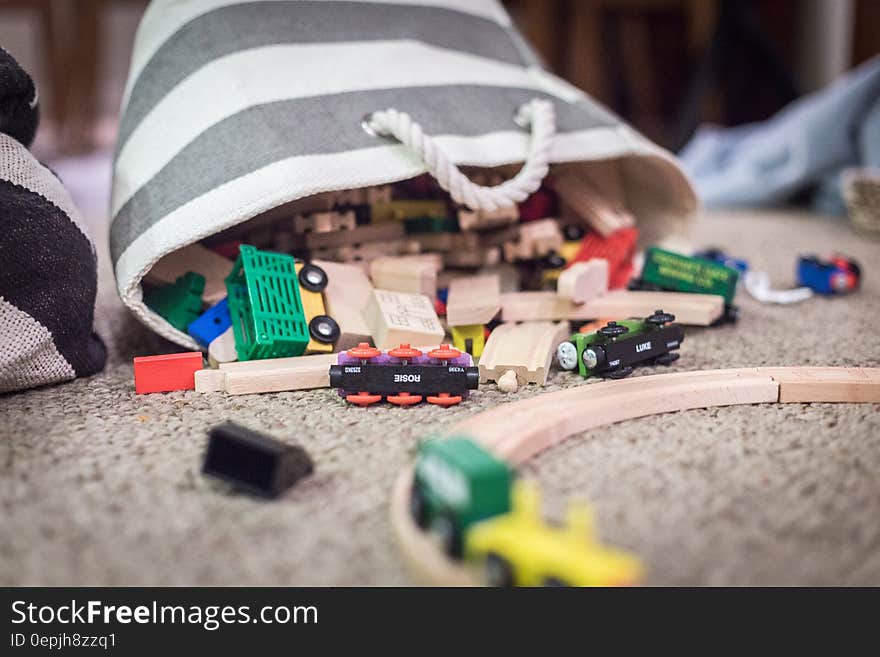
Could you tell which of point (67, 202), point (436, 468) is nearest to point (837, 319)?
point (436, 468)

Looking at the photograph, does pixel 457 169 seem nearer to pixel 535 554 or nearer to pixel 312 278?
pixel 312 278

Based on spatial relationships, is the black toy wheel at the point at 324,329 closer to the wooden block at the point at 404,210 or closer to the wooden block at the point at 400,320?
the wooden block at the point at 400,320

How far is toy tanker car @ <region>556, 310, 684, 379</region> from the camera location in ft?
2.79

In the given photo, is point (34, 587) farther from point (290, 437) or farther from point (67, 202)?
point (67, 202)

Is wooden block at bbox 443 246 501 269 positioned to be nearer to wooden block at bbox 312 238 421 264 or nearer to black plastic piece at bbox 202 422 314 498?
wooden block at bbox 312 238 421 264

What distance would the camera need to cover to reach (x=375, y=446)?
2.30 feet

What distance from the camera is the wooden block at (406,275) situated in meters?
1.01

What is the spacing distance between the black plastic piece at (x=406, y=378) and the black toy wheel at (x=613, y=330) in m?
0.15

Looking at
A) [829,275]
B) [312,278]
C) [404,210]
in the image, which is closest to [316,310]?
[312,278]

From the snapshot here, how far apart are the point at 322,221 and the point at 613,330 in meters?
0.38

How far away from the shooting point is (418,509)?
56 cm

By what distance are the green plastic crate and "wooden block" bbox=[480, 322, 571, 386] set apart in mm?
190

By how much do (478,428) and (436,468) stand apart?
14 cm

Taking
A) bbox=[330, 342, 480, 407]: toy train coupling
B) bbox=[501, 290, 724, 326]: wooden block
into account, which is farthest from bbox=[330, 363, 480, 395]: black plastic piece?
bbox=[501, 290, 724, 326]: wooden block
